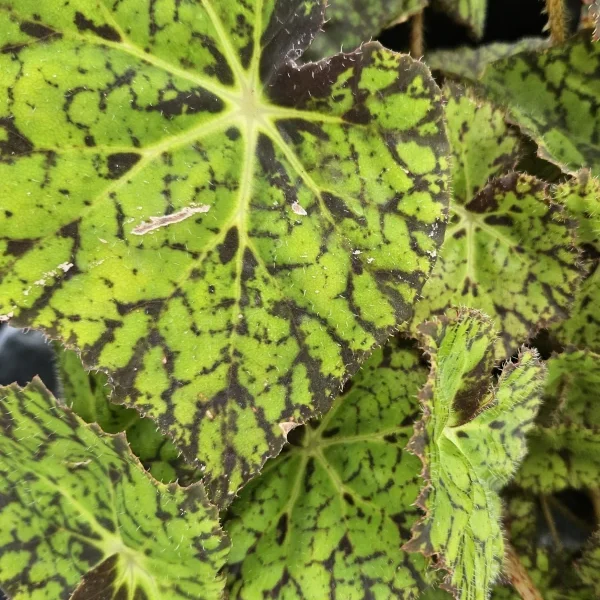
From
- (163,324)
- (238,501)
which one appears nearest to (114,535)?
(238,501)

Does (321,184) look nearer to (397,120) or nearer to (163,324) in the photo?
(397,120)

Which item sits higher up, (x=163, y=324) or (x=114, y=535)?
(x=163, y=324)

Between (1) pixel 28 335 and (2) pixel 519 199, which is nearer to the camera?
(2) pixel 519 199

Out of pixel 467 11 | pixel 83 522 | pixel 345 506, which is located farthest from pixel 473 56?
pixel 83 522

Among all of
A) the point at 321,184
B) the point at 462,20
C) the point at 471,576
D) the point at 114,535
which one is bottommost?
the point at 471,576

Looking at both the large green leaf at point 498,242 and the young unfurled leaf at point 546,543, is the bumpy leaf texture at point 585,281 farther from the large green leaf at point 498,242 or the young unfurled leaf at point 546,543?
the young unfurled leaf at point 546,543

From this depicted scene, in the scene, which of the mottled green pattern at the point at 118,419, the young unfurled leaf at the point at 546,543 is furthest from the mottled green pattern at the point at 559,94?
the mottled green pattern at the point at 118,419

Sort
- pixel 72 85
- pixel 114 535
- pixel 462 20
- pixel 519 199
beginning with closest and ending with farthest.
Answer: pixel 72 85
pixel 114 535
pixel 519 199
pixel 462 20
